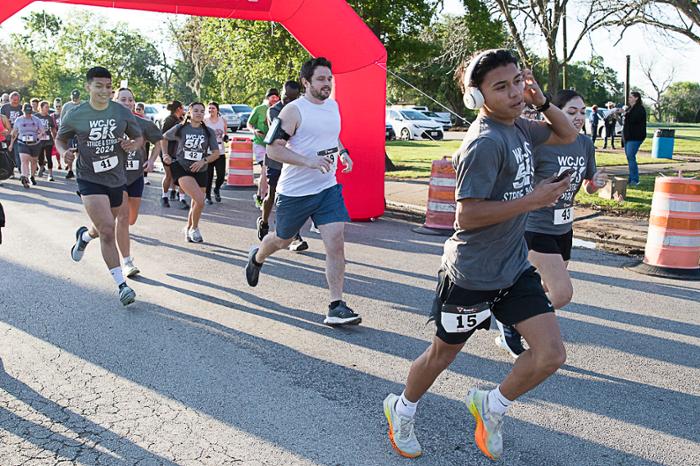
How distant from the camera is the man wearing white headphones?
9.85 ft

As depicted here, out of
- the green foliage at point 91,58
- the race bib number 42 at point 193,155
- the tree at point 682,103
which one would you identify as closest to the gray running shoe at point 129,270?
A: the race bib number 42 at point 193,155

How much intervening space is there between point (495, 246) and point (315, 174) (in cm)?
286

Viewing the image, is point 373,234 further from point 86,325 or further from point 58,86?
point 58,86

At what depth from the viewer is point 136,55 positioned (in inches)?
2427

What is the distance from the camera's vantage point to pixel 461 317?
128 inches

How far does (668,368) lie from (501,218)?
2.64m

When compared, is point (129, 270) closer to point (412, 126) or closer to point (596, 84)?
point (412, 126)

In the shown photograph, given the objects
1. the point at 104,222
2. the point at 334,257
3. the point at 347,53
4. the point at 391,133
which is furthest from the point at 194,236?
the point at 391,133

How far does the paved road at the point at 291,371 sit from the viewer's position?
12.0 feet

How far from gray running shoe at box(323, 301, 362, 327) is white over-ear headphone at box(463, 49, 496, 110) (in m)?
2.73

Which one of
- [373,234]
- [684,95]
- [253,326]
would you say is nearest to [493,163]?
[253,326]

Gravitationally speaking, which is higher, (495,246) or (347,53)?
(347,53)

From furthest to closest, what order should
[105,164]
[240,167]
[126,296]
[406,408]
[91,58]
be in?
[91,58], [240,167], [105,164], [126,296], [406,408]

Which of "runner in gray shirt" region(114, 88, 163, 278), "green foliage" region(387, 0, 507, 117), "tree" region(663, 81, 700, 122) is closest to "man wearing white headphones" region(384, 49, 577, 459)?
"runner in gray shirt" region(114, 88, 163, 278)
